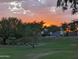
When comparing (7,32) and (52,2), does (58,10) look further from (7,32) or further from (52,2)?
(7,32)

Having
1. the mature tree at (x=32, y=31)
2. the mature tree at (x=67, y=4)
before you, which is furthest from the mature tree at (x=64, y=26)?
the mature tree at (x=32, y=31)

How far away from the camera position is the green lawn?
18.2 ft

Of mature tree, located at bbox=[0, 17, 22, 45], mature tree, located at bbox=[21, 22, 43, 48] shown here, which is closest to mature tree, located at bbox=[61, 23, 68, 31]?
mature tree, located at bbox=[21, 22, 43, 48]

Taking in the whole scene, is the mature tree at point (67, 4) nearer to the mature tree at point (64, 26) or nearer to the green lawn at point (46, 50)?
the mature tree at point (64, 26)

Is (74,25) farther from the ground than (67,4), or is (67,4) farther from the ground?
(67,4)

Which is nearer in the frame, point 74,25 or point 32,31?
point 74,25

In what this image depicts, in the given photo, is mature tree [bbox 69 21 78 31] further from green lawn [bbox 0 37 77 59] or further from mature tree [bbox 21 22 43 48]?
mature tree [bbox 21 22 43 48]

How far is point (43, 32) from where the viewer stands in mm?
5656

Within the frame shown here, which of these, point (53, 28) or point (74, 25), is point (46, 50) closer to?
point (53, 28)

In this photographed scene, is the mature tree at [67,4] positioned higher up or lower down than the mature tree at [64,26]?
higher up

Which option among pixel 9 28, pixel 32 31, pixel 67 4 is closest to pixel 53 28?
pixel 32 31

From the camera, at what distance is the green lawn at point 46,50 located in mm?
5559

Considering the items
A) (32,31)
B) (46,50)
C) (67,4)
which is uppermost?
(67,4)

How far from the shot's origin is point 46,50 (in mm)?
5637
